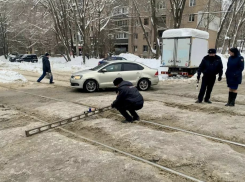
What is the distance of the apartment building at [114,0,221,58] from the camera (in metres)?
33.1

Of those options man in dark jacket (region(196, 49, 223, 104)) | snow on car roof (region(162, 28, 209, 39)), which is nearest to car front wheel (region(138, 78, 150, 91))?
man in dark jacket (region(196, 49, 223, 104))

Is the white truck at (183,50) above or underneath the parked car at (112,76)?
above

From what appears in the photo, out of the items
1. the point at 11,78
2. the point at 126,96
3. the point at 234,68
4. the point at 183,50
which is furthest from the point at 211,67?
the point at 11,78

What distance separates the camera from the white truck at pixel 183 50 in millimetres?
14586

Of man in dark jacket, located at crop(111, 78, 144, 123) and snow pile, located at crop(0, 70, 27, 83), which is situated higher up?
man in dark jacket, located at crop(111, 78, 144, 123)

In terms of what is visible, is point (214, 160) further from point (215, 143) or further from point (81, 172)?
point (81, 172)

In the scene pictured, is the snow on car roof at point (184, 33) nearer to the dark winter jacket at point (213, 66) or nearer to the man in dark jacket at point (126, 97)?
the dark winter jacket at point (213, 66)

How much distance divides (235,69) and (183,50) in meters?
8.12

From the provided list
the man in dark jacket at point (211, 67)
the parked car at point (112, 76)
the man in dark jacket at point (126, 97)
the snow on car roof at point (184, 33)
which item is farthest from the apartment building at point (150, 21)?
the man in dark jacket at point (126, 97)

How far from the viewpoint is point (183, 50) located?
14812 mm

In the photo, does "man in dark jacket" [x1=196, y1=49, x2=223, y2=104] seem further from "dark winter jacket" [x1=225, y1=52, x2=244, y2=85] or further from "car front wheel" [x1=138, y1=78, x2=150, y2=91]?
"car front wheel" [x1=138, y1=78, x2=150, y2=91]

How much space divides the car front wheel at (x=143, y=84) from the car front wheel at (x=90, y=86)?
2141 mm

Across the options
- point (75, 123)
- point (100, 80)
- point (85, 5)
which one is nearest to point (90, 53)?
point (85, 5)

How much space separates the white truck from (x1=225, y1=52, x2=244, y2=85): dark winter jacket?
7.81m
